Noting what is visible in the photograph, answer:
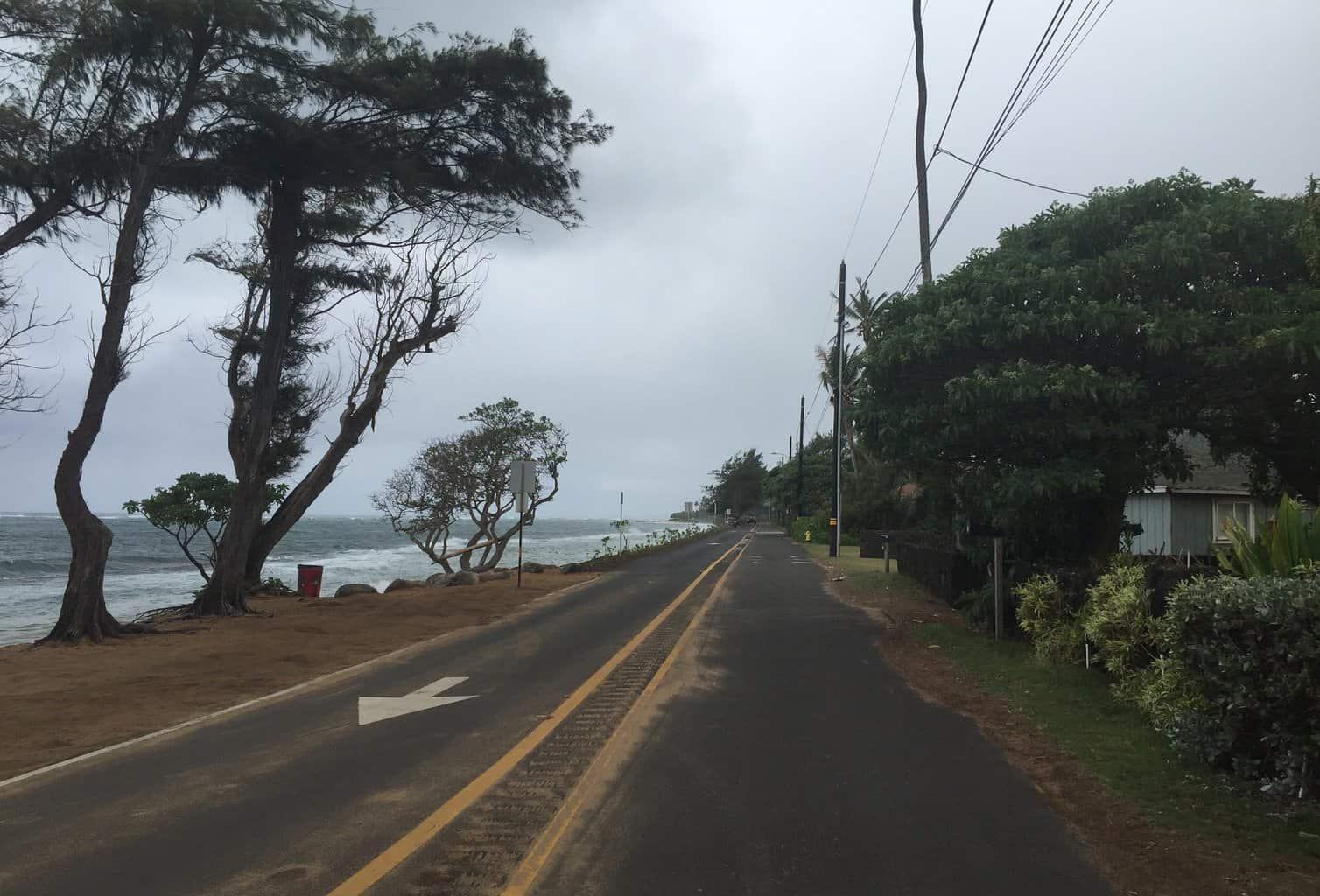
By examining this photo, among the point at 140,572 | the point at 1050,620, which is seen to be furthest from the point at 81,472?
the point at 140,572

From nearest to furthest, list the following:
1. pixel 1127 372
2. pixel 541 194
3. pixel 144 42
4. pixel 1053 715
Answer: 1. pixel 1053 715
2. pixel 1127 372
3. pixel 144 42
4. pixel 541 194

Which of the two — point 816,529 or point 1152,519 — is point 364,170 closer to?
point 1152,519

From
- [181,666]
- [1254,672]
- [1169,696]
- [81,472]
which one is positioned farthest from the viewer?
[81,472]

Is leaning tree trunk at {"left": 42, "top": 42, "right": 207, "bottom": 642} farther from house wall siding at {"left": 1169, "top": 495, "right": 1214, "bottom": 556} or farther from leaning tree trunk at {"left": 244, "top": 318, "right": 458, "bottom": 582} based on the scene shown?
house wall siding at {"left": 1169, "top": 495, "right": 1214, "bottom": 556}

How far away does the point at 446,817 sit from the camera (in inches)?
192

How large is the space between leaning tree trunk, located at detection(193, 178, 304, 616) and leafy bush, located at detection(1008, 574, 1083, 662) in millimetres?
Answer: 14576

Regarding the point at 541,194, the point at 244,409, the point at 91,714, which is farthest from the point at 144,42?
the point at 91,714

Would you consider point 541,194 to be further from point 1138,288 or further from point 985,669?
point 985,669

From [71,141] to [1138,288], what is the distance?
53.6 ft

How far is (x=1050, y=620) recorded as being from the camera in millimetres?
10125

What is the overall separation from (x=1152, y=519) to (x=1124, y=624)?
16.6 metres

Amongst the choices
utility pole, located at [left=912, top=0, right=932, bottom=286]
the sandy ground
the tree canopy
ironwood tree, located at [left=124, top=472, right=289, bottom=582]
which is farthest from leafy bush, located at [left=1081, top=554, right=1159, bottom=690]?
the tree canopy

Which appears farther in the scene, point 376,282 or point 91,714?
point 376,282

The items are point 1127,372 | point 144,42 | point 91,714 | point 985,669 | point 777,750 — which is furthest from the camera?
point 144,42
